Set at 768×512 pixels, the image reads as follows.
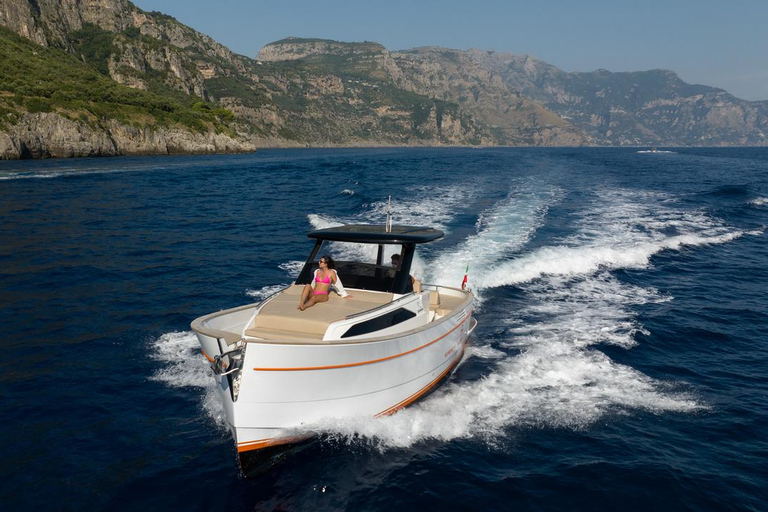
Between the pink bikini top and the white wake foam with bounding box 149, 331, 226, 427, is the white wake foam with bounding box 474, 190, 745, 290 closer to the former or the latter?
the pink bikini top

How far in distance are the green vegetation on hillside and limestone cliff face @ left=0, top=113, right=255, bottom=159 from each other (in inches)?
66.8

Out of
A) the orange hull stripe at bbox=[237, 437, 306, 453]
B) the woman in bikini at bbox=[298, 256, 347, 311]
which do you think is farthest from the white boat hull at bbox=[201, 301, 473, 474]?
the woman in bikini at bbox=[298, 256, 347, 311]

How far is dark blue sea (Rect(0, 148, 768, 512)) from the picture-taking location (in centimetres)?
831

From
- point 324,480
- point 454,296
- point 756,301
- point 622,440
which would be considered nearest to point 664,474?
point 622,440

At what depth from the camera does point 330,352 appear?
857 cm

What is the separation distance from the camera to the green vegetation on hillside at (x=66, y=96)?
8226 centimetres

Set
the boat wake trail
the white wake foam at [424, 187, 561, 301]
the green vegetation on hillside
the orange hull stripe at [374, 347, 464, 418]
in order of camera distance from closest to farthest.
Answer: the orange hull stripe at [374, 347, 464, 418] < the boat wake trail < the white wake foam at [424, 187, 561, 301] < the green vegetation on hillside

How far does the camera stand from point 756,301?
60.4 feet

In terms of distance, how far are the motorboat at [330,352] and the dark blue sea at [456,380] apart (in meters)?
0.51

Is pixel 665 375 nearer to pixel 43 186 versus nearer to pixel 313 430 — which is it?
pixel 313 430

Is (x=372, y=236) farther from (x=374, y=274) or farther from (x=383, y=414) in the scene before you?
(x=383, y=414)

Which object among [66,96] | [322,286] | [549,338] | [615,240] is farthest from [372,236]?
[66,96]

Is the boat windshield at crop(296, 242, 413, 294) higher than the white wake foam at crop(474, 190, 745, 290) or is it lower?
higher

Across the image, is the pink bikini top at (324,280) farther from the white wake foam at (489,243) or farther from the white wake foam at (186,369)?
the white wake foam at (489,243)
